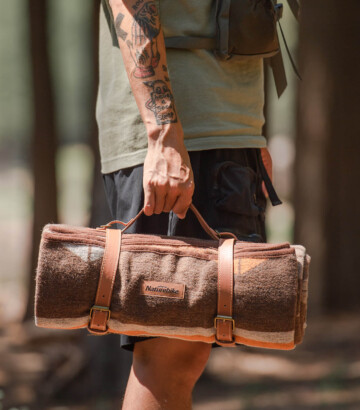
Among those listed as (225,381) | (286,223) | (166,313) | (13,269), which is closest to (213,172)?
(166,313)

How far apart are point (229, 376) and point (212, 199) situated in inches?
147

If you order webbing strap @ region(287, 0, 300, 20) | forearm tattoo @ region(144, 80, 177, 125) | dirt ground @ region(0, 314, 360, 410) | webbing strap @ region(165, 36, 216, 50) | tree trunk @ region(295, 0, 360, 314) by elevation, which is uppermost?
webbing strap @ region(287, 0, 300, 20)

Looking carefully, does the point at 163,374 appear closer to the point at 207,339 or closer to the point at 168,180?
the point at 207,339

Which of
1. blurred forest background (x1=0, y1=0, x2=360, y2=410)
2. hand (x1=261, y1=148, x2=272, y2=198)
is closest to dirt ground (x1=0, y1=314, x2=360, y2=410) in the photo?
blurred forest background (x1=0, y1=0, x2=360, y2=410)

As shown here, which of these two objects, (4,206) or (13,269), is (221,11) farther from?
(4,206)

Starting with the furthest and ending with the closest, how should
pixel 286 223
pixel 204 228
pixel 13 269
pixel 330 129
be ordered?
pixel 286 223 → pixel 13 269 → pixel 330 129 → pixel 204 228

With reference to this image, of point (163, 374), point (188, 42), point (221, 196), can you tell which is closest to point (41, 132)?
point (188, 42)

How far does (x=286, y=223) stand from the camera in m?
13.6

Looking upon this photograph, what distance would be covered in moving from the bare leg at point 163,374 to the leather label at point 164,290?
0.21 m

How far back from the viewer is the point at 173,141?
1.85 m

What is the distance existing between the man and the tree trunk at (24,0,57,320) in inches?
171

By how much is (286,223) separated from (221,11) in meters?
11.8

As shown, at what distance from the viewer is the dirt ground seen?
4742 millimetres

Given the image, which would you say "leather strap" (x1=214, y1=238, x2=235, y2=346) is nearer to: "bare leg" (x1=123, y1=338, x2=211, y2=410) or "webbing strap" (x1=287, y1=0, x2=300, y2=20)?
"bare leg" (x1=123, y1=338, x2=211, y2=410)
